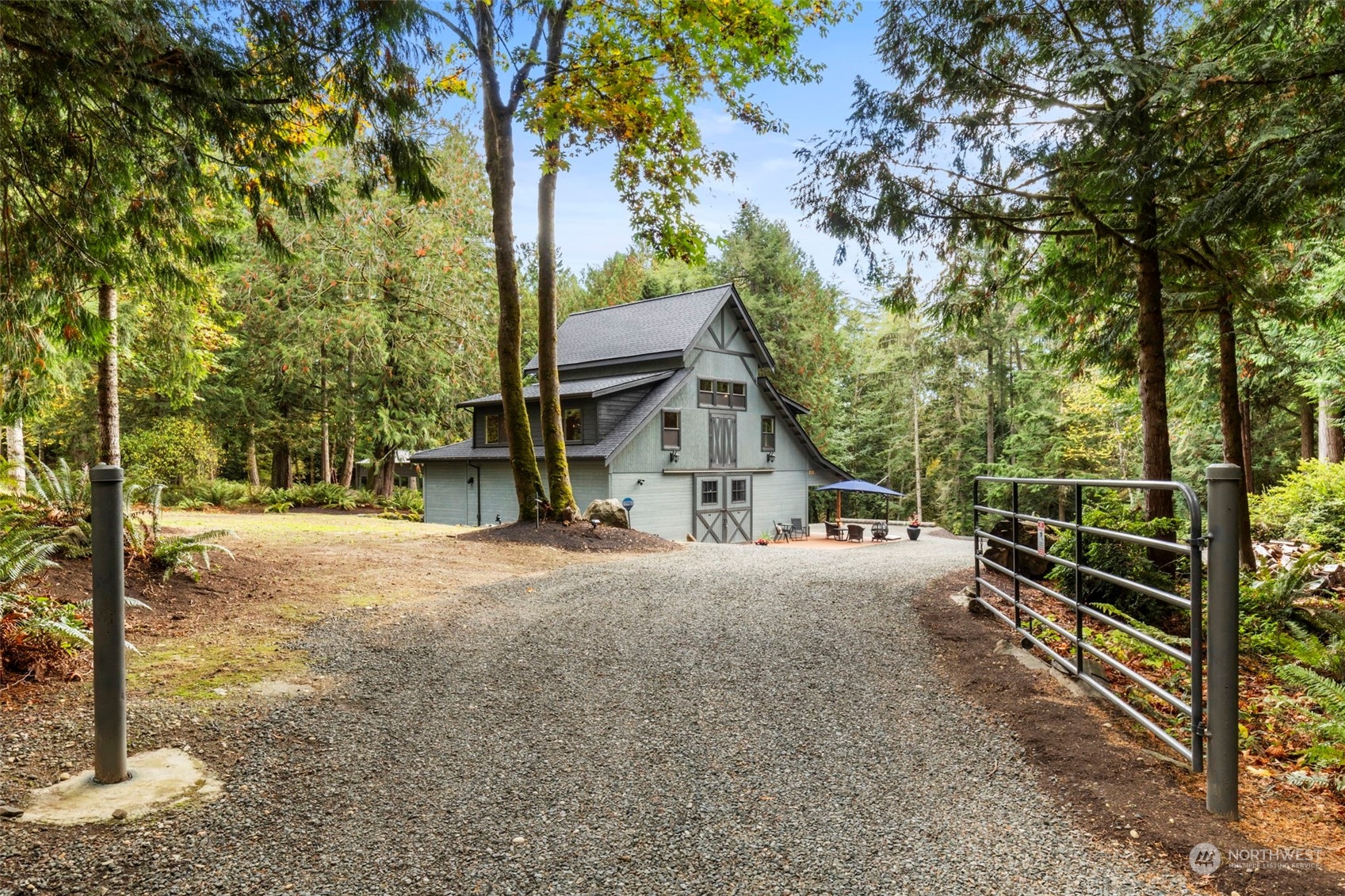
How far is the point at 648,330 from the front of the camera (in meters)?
26.0

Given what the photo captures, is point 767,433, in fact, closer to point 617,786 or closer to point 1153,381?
point 1153,381

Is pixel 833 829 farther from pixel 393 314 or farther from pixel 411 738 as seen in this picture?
pixel 393 314

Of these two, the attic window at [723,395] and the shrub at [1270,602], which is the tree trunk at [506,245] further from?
the attic window at [723,395]

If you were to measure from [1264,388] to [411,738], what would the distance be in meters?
20.9

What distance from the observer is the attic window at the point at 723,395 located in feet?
81.8

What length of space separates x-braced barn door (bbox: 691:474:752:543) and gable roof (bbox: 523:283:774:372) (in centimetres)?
446

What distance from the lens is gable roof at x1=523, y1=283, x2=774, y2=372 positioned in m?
24.5

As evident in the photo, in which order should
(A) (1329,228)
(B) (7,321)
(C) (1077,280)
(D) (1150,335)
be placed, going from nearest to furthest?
(B) (7,321) < (A) (1329,228) < (D) (1150,335) < (C) (1077,280)

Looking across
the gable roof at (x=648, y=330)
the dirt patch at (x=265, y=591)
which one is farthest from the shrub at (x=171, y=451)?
the dirt patch at (x=265, y=591)

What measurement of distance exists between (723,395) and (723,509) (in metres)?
3.90

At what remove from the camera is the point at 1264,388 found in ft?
58.0

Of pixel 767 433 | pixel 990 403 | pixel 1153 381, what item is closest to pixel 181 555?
pixel 1153 381

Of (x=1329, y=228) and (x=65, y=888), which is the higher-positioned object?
(x=1329, y=228)

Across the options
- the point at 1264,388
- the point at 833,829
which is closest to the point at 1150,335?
the point at 833,829
